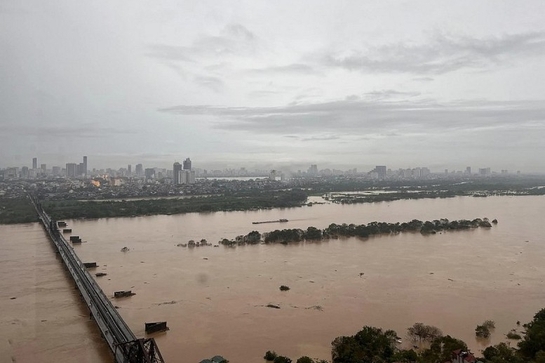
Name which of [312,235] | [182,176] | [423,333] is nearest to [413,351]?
[423,333]

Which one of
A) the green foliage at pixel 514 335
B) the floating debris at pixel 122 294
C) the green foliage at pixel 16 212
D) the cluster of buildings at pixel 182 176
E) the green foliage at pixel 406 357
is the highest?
the cluster of buildings at pixel 182 176

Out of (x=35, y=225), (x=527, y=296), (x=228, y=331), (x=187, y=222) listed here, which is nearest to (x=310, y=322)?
(x=228, y=331)

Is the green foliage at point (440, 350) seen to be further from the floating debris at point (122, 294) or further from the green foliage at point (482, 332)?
the floating debris at point (122, 294)

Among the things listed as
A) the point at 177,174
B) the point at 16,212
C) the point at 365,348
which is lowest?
the point at 365,348

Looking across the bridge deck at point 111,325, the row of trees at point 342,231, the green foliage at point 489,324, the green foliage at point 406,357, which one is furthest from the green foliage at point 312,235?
the green foliage at point 406,357

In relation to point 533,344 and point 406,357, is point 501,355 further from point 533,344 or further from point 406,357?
point 406,357

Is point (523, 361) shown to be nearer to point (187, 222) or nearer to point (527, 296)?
point (527, 296)
